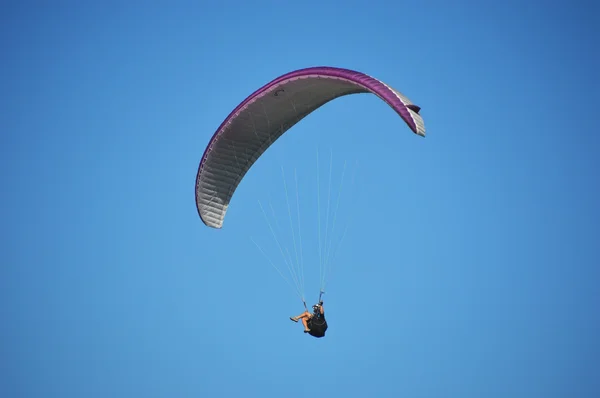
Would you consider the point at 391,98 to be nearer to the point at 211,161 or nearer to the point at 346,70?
the point at 346,70

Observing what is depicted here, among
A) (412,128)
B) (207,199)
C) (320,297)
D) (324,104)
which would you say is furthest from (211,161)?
(412,128)

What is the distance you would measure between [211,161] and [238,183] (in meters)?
1.25

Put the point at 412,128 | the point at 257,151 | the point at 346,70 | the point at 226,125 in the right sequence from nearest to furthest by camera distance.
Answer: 1. the point at 412,128
2. the point at 346,70
3. the point at 226,125
4. the point at 257,151

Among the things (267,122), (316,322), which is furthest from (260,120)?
(316,322)

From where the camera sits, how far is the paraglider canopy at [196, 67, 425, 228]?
23.7m

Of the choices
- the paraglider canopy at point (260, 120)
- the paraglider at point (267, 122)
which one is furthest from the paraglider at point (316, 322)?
the paraglider canopy at point (260, 120)

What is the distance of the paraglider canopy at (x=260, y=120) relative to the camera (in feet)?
77.6

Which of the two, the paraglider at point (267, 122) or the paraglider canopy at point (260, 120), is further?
the paraglider canopy at point (260, 120)

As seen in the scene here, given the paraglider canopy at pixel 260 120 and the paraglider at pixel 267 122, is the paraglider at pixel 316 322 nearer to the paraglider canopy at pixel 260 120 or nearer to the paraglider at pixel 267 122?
the paraglider at pixel 267 122

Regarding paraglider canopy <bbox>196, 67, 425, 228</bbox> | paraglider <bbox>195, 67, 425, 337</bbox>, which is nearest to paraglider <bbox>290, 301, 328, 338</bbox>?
paraglider <bbox>195, 67, 425, 337</bbox>

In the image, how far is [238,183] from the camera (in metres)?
27.8

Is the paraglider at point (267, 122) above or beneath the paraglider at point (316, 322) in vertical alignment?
above

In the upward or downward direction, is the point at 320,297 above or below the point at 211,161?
below

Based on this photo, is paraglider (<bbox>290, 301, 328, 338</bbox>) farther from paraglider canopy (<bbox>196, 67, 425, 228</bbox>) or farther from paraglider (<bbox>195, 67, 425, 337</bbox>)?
paraglider canopy (<bbox>196, 67, 425, 228</bbox>)
